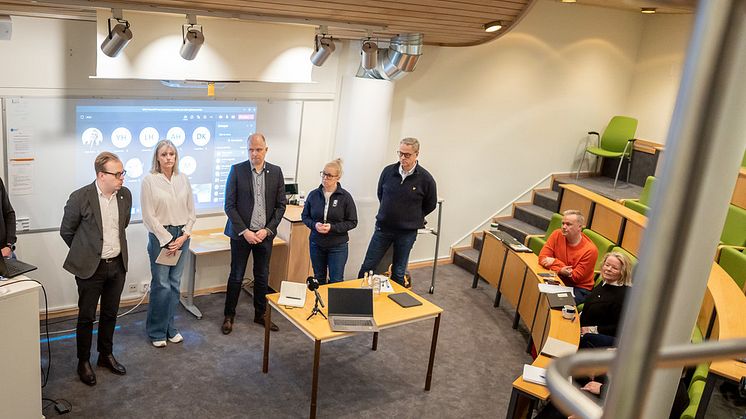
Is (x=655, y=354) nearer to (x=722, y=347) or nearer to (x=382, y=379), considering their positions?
(x=722, y=347)

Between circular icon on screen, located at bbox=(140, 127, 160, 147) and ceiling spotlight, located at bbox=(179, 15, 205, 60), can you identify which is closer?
ceiling spotlight, located at bbox=(179, 15, 205, 60)

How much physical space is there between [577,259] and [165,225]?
360cm

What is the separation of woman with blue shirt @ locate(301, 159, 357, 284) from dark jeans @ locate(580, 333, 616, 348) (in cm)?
221

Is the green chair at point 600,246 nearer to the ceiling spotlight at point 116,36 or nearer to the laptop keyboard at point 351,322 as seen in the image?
the laptop keyboard at point 351,322

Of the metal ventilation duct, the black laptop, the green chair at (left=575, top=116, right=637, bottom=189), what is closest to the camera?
the black laptop

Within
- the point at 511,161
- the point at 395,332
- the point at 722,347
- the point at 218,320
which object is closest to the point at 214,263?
the point at 218,320

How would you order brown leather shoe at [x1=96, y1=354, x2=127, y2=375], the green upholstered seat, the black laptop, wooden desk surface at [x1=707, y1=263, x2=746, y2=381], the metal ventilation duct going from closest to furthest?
wooden desk surface at [x1=707, y1=263, x2=746, y2=381], the black laptop, brown leather shoe at [x1=96, y1=354, x2=127, y2=375], the metal ventilation duct, the green upholstered seat

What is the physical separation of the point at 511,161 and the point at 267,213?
13.4 feet

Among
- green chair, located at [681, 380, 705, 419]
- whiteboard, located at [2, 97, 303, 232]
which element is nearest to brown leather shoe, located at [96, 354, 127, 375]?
whiteboard, located at [2, 97, 303, 232]

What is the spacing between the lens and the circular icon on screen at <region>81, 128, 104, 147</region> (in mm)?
5715

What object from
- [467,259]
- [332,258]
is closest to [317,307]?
[332,258]

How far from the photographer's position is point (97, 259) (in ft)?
15.8

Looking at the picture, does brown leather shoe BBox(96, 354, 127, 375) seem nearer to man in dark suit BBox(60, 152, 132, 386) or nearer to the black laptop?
man in dark suit BBox(60, 152, 132, 386)

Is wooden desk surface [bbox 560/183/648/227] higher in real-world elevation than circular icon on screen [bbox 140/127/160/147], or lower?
lower
